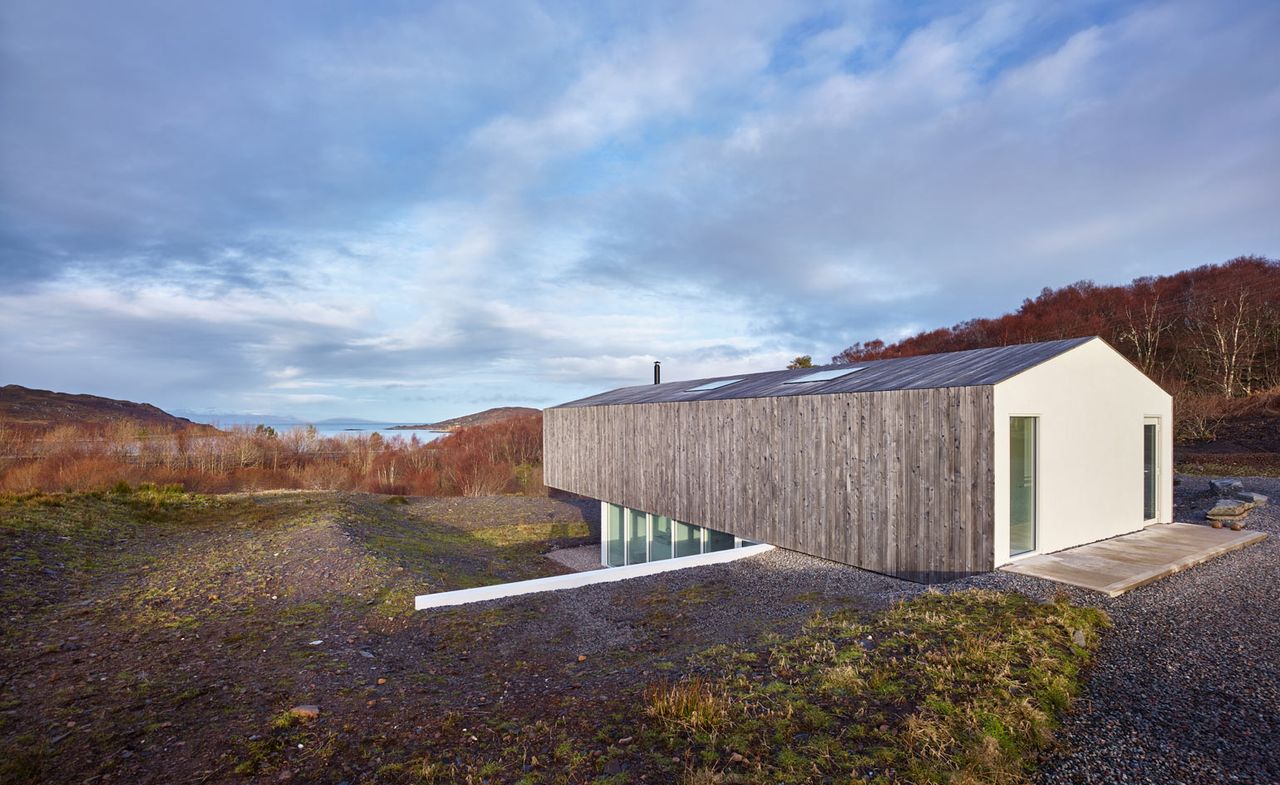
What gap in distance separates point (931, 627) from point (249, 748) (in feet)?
13.8

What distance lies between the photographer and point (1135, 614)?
14.6 ft

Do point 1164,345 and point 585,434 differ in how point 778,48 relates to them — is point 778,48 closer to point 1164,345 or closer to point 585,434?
point 585,434

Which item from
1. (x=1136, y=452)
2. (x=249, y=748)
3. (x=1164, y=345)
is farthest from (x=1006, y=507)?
(x=1164, y=345)

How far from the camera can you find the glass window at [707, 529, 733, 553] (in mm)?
9641

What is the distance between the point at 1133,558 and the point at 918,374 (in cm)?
277

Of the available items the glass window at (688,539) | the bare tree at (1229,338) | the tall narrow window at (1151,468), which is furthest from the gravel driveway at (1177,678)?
the bare tree at (1229,338)

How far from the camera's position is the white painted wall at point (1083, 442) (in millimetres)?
5684

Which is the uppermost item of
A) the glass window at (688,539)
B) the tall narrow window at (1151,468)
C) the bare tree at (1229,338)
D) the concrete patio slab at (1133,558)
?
the bare tree at (1229,338)

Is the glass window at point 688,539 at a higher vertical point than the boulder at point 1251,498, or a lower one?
lower

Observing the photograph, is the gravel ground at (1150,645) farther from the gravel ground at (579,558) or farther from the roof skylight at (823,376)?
the gravel ground at (579,558)

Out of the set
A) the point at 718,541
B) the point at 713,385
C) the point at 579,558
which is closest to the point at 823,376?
the point at 713,385

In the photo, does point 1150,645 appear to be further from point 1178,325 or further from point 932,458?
point 1178,325

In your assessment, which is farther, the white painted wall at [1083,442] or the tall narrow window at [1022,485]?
the tall narrow window at [1022,485]

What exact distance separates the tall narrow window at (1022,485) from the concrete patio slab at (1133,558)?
21cm
